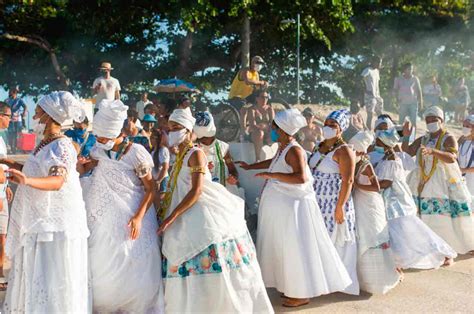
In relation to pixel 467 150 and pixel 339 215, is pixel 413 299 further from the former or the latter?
pixel 467 150

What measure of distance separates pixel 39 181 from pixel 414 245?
14.5 ft

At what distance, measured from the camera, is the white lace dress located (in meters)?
3.69

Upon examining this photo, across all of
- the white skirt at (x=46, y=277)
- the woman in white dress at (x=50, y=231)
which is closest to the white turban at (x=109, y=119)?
the woman in white dress at (x=50, y=231)

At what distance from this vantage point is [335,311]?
17.5ft

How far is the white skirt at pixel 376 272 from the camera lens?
5820 mm

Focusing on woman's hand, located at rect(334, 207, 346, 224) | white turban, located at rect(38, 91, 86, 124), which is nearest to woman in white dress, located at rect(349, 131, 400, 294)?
woman's hand, located at rect(334, 207, 346, 224)

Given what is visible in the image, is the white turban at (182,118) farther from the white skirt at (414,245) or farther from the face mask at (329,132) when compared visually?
the white skirt at (414,245)

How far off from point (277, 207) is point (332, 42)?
15.3m

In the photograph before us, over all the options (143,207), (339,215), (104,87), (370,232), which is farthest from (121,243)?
(104,87)

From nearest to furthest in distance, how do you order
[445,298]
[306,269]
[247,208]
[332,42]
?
[306,269] < [445,298] < [247,208] < [332,42]

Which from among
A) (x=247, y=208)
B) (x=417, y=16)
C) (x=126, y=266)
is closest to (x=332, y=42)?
(x=417, y=16)

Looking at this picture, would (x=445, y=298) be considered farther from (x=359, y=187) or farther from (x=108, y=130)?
(x=108, y=130)

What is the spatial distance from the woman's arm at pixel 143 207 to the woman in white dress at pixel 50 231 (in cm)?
39

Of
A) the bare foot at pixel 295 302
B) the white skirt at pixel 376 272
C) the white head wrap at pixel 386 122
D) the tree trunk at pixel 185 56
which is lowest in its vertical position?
the bare foot at pixel 295 302
